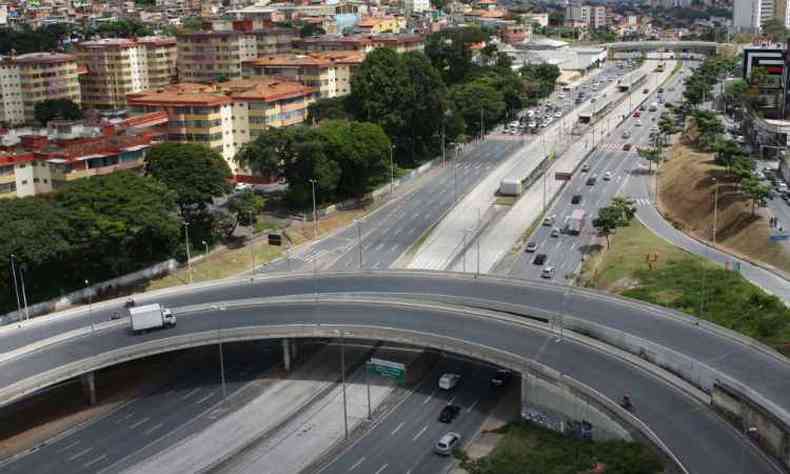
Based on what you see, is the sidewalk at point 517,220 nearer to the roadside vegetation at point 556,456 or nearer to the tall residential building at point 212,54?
the roadside vegetation at point 556,456

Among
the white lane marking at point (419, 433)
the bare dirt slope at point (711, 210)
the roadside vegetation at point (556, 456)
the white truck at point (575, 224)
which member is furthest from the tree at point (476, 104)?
the roadside vegetation at point (556, 456)

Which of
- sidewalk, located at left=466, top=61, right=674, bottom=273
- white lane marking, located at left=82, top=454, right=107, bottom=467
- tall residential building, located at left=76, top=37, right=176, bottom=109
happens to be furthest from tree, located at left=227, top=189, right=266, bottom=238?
tall residential building, located at left=76, top=37, right=176, bottom=109

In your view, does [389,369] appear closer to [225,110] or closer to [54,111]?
[225,110]

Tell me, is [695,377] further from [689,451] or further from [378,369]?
[378,369]

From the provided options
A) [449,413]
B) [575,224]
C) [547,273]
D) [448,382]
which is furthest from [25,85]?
[449,413]

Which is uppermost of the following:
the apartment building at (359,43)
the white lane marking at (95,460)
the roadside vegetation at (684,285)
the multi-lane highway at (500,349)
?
the apartment building at (359,43)

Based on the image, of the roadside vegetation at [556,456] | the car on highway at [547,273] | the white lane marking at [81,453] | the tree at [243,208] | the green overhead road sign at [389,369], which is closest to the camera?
the roadside vegetation at [556,456]
